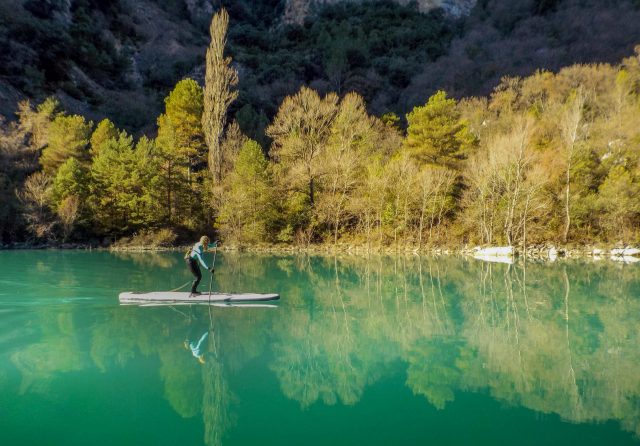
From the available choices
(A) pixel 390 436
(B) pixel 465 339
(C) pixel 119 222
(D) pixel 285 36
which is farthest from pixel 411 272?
(D) pixel 285 36

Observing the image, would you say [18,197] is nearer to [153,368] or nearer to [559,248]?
[153,368]

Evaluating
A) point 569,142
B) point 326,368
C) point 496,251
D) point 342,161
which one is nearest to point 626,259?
Answer: point 496,251

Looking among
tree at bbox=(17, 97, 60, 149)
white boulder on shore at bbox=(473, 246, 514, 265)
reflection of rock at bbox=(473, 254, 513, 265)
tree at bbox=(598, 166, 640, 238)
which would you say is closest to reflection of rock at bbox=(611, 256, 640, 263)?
tree at bbox=(598, 166, 640, 238)

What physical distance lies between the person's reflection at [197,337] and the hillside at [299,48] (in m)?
36.3

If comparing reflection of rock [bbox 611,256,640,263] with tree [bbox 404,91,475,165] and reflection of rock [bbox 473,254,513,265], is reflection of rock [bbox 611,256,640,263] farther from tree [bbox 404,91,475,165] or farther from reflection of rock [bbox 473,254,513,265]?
tree [bbox 404,91,475,165]

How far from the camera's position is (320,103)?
33.8 metres

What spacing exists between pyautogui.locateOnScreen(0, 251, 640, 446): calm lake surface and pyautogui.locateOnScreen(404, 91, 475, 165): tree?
1894 centimetres

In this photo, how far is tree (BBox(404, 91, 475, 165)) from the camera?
3297 centimetres

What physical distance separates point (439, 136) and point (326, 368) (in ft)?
90.3

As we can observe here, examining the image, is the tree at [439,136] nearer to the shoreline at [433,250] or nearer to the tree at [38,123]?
the shoreline at [433,250]

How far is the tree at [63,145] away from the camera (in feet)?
117

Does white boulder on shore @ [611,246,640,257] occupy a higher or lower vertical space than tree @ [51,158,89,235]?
lower

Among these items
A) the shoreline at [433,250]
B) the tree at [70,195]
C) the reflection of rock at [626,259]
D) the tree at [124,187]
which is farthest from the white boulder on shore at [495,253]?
the tree at [70,195]

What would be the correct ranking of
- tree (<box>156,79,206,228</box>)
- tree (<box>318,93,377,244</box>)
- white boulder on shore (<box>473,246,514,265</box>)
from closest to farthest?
white boulder on shore (<box>473,246,514,265</box>)
tree (<box>318,93,377,244</box>)
tree (<box>156,79,206,228</box>)
